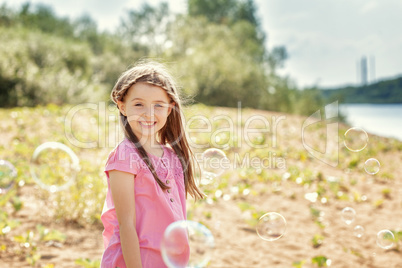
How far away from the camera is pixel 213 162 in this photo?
118 inches

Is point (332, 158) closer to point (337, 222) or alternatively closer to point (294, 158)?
point (294, 158)

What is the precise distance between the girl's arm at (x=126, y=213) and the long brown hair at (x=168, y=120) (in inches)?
5.6

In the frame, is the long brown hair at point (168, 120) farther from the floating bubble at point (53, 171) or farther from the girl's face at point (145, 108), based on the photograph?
the floating bubble at point (53, 171)

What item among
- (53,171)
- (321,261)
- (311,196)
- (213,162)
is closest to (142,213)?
(213,162)

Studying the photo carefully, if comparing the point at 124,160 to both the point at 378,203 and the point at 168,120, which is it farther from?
the point at 378,203

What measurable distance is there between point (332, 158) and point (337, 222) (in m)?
3.35

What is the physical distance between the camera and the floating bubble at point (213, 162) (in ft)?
9.46

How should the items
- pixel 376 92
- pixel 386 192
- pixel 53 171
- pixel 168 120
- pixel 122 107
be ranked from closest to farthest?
pixel 122 107, pixel 168 120, pixel 53 171, pixel 386 192, pixel 376 92

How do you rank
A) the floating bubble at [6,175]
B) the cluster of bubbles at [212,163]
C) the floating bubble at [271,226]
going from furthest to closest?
the floating bubble at [6,175] < the floating bubble at [271,226] < the cluster of bubbles at [212,163]

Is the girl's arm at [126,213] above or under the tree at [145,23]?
under

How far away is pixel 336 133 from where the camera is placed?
10.0 meters

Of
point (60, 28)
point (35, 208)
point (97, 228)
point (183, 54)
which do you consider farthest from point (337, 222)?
point (60, 28)

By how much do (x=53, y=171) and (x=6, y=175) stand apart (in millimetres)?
675

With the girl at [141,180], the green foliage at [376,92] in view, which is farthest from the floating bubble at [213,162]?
the green foliage at [376,92]
